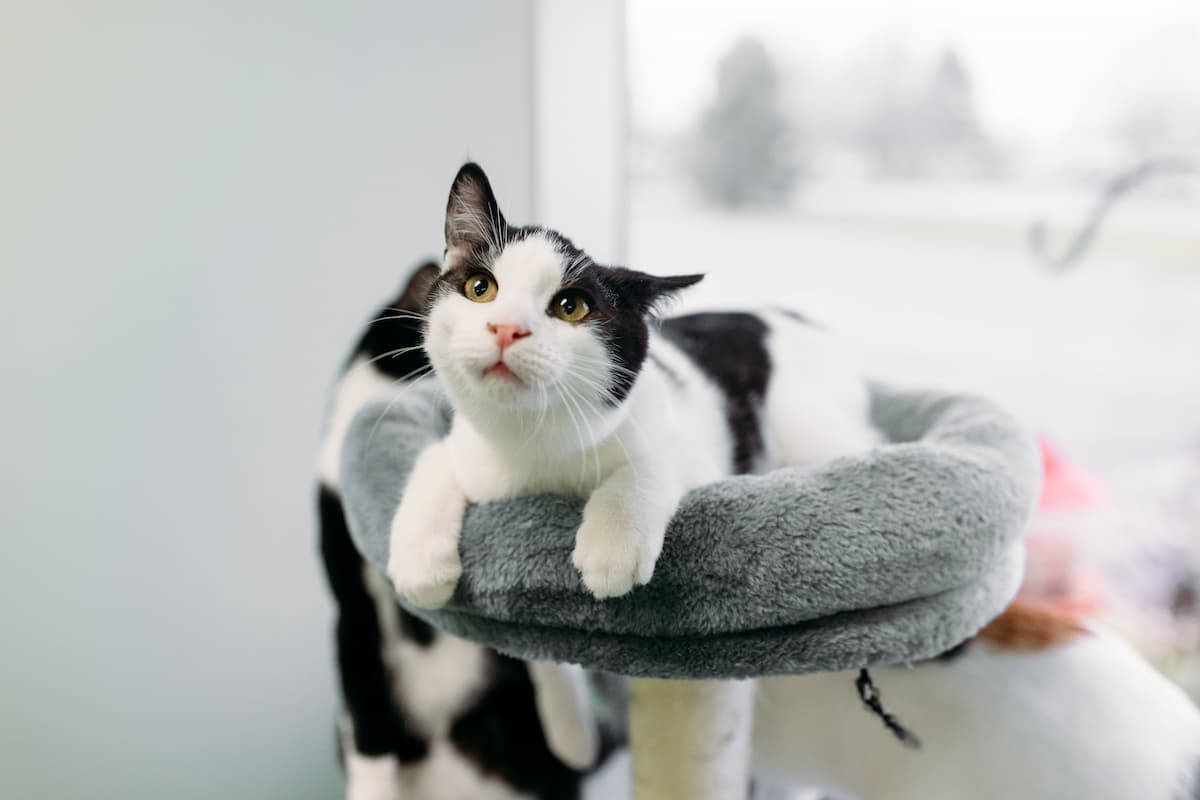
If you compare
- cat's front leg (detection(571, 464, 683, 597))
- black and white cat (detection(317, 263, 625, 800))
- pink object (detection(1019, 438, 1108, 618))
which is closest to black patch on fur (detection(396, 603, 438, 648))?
black and white cat (detection(317, 263, 625, 800))

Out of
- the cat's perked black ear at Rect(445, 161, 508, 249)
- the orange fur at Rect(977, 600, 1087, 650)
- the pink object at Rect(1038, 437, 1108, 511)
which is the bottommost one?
the orange fur at Rect(977, 600, 1087, 650)

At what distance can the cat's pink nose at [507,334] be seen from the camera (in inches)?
17.0

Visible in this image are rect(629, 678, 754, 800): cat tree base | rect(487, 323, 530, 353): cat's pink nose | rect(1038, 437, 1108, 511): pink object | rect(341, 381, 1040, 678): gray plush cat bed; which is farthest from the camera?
rect(1038, 437, 1108, 511): pink object

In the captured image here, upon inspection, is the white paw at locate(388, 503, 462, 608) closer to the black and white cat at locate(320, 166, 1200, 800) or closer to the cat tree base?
the black and white cat at locate(320, 166, 1200, 800)

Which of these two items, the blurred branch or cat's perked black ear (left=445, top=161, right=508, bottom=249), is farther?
the blurred branch

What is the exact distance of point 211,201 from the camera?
1.05 m

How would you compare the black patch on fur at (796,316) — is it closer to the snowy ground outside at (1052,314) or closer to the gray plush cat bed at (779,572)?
the snowy ground outside at (1052,314)

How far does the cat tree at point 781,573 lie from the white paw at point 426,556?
1 centimetres

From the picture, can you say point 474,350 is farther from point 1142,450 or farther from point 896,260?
point 1142,450

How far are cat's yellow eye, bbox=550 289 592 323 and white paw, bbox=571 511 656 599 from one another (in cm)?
14

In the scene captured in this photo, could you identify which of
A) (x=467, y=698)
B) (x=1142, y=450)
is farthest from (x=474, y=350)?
(x=1142, y=450)

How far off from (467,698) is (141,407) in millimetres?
543

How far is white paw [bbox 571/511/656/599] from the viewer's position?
1.63 feet

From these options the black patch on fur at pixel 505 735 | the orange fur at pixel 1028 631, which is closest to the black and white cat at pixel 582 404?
the orange fur at pixel 1028 631
